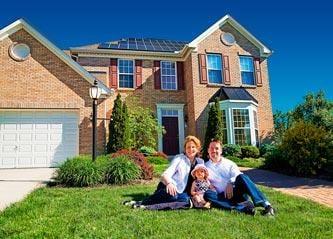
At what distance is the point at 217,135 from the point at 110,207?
10861 millimetres

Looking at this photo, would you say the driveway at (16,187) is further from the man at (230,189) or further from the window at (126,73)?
the window at (126,73)

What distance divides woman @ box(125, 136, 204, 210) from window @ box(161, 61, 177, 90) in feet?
46.1

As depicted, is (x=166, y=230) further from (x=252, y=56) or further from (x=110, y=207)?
(x=252, y=56)

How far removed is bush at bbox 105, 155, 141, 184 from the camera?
29.4ft

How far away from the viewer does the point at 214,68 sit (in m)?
19.6

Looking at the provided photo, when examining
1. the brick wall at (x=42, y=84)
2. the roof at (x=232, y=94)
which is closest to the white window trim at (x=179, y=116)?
the roof at (x=232, y=94)

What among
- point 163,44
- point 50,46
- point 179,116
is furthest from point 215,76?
point 50,46

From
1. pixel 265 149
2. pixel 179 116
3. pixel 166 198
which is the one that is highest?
pixel 179 116

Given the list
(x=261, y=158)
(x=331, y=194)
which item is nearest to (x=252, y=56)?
(x=261, y=158)

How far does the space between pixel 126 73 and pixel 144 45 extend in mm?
2523

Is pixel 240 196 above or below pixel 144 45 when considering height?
below

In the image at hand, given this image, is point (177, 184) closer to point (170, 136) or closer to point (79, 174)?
point (79, 174)

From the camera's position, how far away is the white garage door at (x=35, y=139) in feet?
46.8

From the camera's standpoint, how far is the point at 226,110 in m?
18.1
